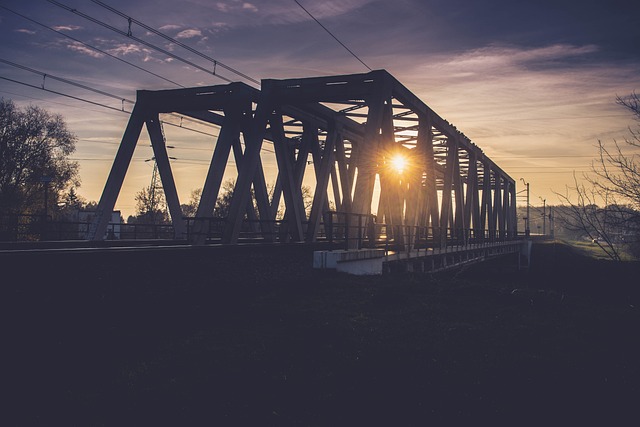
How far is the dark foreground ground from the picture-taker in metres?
6.67

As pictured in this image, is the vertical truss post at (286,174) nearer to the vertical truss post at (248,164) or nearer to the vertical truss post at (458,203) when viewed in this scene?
the vertical truss post at (248,164)

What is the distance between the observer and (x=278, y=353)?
8.45 metres

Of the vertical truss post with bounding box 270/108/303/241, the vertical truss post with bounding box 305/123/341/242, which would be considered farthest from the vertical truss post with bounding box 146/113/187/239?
the vertical truss post with bounding box 305/123/341/242

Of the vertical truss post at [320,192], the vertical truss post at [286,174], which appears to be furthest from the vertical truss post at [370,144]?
the vertical truss post at [320,192]

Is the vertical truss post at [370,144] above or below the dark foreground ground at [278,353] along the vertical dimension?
above

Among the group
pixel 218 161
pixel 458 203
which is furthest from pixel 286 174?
pixel 458 203

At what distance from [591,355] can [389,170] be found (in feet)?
41.4

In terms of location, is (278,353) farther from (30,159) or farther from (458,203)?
(30,159)

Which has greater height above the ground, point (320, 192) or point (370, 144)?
point (370, 144)

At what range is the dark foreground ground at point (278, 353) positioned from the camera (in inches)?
263

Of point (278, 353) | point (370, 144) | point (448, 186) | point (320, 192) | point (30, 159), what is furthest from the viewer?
point (30, 159)

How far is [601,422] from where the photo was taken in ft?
21.1

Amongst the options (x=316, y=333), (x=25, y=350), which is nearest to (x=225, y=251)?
(x=316, y=333)

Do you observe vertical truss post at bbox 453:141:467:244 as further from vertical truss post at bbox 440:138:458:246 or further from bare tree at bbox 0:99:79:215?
bare tree at bbox 0:99:79:215
